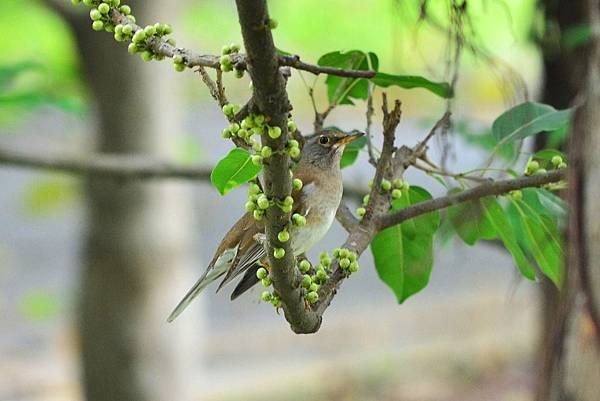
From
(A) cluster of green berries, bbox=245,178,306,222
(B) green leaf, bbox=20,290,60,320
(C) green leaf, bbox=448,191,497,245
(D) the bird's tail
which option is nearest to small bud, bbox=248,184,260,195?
(A) cluster of green berries, bbox=245,178,306,222

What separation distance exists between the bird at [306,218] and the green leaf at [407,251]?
0.21m

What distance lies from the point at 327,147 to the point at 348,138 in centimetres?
22

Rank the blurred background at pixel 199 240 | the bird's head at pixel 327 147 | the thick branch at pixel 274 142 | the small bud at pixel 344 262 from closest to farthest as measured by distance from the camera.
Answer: the thick branch at pixel 274 142, the small bud at pixel 344 262, the bird's head at pixel 327 147, the blurred background at pixel 199 240

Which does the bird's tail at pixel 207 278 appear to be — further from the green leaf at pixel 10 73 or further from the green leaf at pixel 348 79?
the green leaf at pixel 10 73

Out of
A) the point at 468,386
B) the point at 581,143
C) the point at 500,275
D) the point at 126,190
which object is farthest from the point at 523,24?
the point at 500,275

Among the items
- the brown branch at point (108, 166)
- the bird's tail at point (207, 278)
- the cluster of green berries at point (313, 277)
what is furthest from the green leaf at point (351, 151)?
the brown branch at point (108, 166)

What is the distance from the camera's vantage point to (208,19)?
8.55 metres

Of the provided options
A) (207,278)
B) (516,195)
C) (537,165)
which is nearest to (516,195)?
(516,195)

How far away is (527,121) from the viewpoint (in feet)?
8.68

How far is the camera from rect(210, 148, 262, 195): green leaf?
1850 mm

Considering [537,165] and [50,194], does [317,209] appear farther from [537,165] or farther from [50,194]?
[50,194]

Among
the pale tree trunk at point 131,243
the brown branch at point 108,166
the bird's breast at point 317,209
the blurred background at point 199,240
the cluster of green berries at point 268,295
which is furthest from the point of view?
the pale tree trunk at point 131,243

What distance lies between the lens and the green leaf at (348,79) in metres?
2.49

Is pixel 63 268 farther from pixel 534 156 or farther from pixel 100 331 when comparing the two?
pixel 534 156
